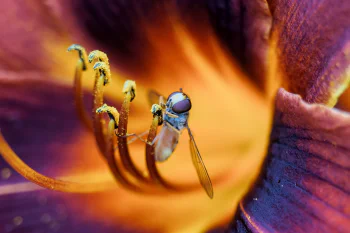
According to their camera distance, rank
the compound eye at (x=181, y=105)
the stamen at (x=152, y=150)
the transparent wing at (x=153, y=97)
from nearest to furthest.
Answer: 1. the stamen at (x=152, y=150)
2. the compound eye at (x=181, y=105)
3. the transparent wing at (x=153, y=97)

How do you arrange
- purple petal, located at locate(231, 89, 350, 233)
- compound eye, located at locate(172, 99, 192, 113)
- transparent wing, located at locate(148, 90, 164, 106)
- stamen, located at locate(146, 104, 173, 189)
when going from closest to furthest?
purple petal, located at locate(231, 89, 350, 233)
stamen, located at locate(146, 104, 173, 189)
compound eye, located at locate(172, 99, 192, 113)
transparent wing, located at locate(148, 90, 164, 106)

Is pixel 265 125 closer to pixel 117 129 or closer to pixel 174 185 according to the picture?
pixel 174 185

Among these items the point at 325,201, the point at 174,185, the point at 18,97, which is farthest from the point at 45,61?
the point at 325,201

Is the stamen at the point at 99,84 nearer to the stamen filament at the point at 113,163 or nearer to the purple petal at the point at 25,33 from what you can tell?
the stamen filament at the point at 113,163

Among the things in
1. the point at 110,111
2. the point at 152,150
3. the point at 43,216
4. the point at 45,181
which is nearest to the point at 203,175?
the point at 152,150

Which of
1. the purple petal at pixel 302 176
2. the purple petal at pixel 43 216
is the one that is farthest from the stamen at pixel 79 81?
the purple petal at pixel 302 176

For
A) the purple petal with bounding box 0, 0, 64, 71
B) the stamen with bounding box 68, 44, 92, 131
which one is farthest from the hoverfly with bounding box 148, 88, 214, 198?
the purple petal with bounding box 0, 0, 64, 71

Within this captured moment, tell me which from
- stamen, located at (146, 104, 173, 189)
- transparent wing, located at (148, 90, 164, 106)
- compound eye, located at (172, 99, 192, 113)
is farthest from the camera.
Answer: transparent wing, located at (148, 90, 164, 106)

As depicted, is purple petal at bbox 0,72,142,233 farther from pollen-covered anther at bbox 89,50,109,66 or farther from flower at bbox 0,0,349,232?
pollen-covered anther at bbox 89,50,109,66
